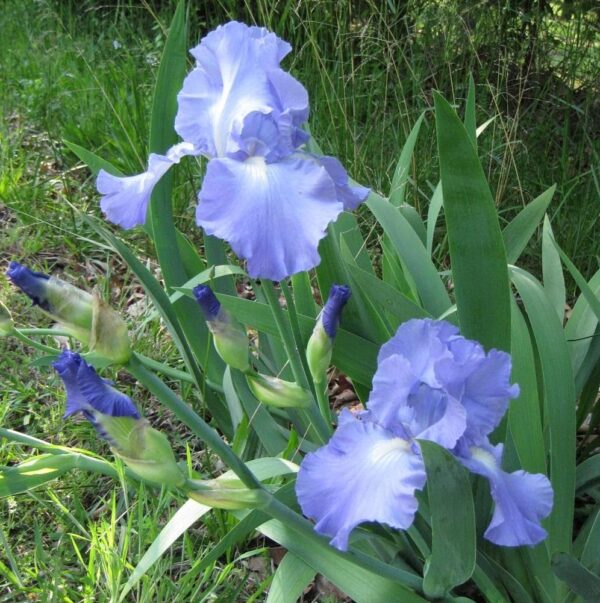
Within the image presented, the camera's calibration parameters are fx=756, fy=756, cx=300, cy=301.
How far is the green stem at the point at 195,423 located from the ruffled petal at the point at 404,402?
0.54 ft

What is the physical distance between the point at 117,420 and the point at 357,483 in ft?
0.85

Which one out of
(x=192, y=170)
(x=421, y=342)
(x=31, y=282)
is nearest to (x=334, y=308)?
(x=421, y=342)

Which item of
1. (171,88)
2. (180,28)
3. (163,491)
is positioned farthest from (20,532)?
(180,28)

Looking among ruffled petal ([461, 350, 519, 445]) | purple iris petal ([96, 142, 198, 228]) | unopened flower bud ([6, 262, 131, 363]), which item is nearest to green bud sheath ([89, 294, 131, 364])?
unopened flower bud ([6, 262, 131, 363])

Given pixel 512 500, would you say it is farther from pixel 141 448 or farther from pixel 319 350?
pixel 141 448

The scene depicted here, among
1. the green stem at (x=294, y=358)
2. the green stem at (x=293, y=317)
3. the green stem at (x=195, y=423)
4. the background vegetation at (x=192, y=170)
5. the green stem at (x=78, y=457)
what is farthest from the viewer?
the background vegetation at (x=192, y=170)

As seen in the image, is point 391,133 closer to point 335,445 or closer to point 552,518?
point 552,518

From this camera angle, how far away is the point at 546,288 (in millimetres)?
1494

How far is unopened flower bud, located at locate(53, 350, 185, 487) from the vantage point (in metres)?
0.78

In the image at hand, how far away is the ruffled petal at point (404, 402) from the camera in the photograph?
2.72ft

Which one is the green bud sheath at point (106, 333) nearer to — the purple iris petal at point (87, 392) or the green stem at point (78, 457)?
the purple iris petal at point (87, 392)

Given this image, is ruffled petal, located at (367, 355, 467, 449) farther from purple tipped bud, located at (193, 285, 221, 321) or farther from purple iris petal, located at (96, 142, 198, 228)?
purple iris petal, located at (96, 142, 198, 228)

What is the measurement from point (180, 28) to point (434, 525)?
102cm

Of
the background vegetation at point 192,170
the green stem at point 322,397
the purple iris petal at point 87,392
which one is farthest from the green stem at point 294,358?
the background vegetation at point 192,170
